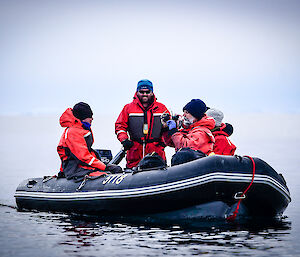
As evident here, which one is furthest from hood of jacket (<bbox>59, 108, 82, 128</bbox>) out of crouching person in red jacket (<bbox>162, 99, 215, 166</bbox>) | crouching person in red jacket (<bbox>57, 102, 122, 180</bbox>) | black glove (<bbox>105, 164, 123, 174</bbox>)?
crouching person in red jacket (<bbox>162, 99, 215, 166</bbox>)

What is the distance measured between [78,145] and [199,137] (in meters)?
1.63

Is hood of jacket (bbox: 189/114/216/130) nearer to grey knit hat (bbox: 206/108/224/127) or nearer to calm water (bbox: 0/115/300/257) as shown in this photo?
grey knit hat (bbox: 206/108/224/127)

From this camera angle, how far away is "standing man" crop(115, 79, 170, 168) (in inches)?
370

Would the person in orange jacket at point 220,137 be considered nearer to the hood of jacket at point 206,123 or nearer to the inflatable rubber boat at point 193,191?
the hood of jacket at point 206,123

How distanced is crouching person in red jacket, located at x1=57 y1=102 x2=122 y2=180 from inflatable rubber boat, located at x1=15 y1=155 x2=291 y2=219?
0.23 m

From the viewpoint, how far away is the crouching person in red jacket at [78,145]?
803 cm

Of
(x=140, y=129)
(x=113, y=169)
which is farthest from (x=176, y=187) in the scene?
(x=140, y=129)

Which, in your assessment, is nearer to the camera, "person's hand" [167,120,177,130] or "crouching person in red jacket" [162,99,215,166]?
"crouching person in red jacket" [162,99,215,166]

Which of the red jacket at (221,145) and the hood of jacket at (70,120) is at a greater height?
the hood of jacket at (70,120)

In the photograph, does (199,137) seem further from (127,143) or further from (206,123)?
(127,143)

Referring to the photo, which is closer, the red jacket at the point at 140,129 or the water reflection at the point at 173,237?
the water reflection at the point at 173,237

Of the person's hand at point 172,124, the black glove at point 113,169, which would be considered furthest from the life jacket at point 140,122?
the person's hand at point 172,124

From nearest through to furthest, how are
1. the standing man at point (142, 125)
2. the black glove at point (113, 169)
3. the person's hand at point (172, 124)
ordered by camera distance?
the person's hand at point (172, 124) → the black glove at point (113, 169) → the standing man at point (142, 125)

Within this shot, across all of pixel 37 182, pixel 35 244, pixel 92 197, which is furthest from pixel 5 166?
pixel 35 244
